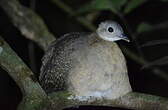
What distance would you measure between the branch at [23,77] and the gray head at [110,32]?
610 mm

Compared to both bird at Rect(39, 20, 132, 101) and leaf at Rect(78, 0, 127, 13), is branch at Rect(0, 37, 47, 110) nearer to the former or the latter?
bird at Rect(39, 20, 132, 101)

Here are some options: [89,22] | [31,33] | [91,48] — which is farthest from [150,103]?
[89,22]

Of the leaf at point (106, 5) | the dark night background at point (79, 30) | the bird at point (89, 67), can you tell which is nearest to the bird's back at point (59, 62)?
the bird at point (89, 67)

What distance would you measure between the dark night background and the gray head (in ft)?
5.87

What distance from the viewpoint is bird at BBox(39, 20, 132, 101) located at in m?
2.57

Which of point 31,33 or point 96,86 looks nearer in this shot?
point 96,86

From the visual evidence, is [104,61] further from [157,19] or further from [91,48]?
[157,19]

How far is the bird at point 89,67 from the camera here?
8.44 feet

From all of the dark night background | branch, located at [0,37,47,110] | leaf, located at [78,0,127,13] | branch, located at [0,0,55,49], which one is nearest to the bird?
branch, located at [0,37,47,110]

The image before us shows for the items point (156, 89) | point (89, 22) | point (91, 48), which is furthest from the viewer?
point (156, 89)

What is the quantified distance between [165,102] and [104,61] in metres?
0.43

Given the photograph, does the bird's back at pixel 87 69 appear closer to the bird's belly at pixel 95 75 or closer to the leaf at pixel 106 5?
the bird's belly at pixel 95 75

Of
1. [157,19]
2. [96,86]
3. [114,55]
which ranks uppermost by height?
[157,19]

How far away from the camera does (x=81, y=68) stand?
102 inches
